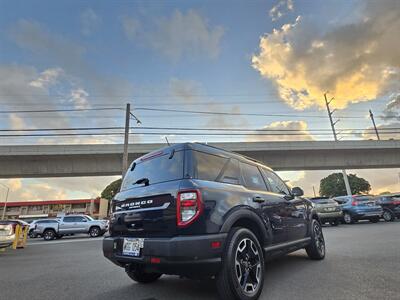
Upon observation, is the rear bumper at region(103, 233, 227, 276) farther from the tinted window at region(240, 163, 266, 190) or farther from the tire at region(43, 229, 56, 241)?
the tire at region(43, 229, 56, 241)

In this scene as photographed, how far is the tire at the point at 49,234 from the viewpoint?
2003 cm

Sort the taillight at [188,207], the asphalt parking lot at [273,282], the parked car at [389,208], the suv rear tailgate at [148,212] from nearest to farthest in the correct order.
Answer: the taillight at [188,207], the suv rear tailgate at [148,212], the asphalt parking lot at [273,282], the parked car at [389,208]

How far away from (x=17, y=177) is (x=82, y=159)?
5675 millimetres

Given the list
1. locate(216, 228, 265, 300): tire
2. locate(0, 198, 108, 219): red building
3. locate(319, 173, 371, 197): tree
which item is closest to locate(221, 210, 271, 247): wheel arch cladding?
locate(216, 228, 265, 300): tire

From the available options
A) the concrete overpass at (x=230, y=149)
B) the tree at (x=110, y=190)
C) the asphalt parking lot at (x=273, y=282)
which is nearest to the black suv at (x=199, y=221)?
the asphalt parking lot at (x=273, y=282)

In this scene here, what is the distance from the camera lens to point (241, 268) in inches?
132

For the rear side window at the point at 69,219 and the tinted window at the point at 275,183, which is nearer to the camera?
the tinted window at the point at 275,183

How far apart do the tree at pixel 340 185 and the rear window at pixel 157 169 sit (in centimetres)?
7338

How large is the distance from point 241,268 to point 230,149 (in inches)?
813

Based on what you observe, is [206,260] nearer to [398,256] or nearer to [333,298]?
[333,298]

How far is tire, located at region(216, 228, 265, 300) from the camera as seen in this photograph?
3070 millimetres

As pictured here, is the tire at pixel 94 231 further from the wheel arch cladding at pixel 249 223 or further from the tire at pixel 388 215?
the wheel arch cladding at pixel 249 223

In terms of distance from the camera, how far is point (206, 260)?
2975 mm

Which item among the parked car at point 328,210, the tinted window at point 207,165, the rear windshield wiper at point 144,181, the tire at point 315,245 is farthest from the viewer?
the parked car at point 328,210
